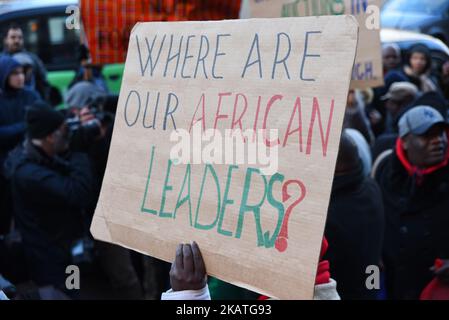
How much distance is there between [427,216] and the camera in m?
3.53

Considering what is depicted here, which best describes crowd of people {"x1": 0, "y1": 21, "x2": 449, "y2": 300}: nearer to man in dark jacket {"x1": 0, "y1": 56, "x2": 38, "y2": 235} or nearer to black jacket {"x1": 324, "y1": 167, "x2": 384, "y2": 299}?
black jacket {"x1": 324, "y1": 167, "x2": 384, "y2": 299}

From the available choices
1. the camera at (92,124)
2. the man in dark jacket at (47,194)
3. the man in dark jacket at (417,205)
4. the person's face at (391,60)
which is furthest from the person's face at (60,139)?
the person's face at (391,60)

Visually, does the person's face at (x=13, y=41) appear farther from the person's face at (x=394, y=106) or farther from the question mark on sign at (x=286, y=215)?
the question mark on sign at (x=286, y=215)

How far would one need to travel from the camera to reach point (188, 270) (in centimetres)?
188

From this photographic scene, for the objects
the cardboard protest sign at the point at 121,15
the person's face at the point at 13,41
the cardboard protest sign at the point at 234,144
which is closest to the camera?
the cardboard protest sign at the point at 234,144

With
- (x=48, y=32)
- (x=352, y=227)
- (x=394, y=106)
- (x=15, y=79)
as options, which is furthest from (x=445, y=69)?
(x=352, y=227)

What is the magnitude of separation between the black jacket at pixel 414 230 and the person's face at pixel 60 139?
67.5 inches

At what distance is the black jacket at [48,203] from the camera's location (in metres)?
3.64

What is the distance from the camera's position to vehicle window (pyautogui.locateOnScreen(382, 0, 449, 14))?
10492 millimetres

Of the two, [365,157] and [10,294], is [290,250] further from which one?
[365,157]

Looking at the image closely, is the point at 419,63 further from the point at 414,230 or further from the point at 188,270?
the point at 188,270

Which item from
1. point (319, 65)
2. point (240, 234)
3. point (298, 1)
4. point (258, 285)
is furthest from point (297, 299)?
point (298, 1)

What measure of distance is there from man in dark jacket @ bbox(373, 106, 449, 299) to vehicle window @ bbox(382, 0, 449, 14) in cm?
720
